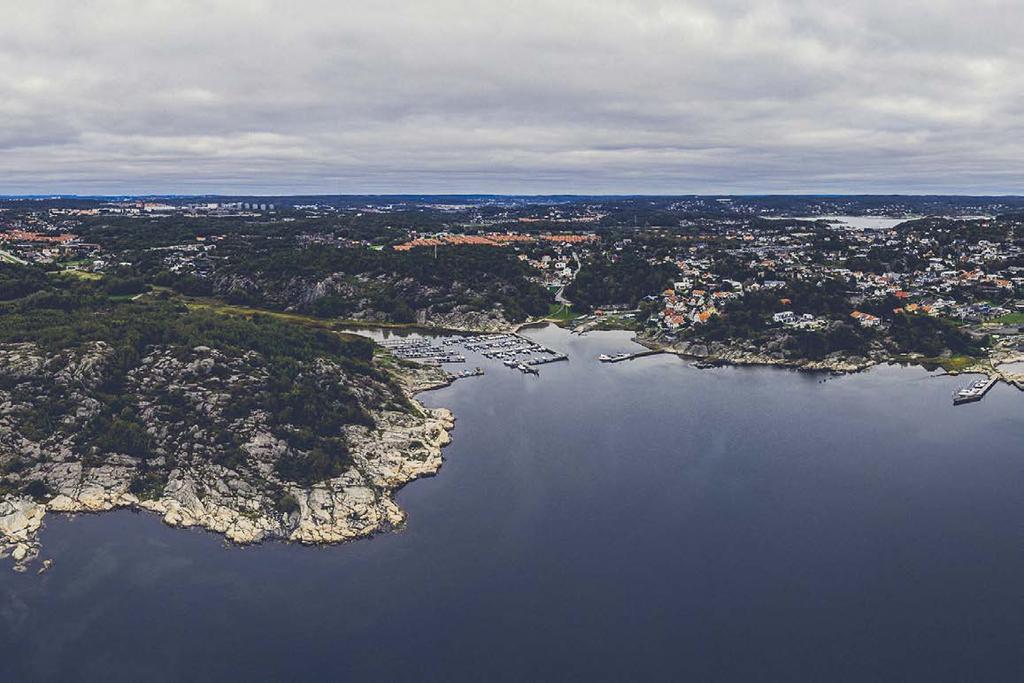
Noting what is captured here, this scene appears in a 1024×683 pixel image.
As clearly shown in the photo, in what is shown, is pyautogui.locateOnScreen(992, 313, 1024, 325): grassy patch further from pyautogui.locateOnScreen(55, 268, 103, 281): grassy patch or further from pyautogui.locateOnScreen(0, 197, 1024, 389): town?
pyautogui.locateOnScreen(55, 268, 103, 281): grassy patch

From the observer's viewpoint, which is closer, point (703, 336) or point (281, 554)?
point (281, 554)

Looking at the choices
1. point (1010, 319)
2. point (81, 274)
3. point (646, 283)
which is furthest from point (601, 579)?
point (81, 274)

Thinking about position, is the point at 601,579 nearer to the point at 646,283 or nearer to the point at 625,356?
the point at 625,356

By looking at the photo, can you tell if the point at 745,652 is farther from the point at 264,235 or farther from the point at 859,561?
the point at 264,235

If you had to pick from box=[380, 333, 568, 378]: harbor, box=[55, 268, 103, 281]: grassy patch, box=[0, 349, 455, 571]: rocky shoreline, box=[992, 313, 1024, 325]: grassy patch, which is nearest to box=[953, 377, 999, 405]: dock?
box=[992, 313, 1024, 325]: grassy patch

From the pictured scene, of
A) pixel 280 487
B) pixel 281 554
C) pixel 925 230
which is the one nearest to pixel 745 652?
pixel 281 554

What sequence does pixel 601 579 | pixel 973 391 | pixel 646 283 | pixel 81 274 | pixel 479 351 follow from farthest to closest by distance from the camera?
pixel 646 283, pixel 81 274, pixel 479 351, pixel 973 391, pixel 601 579

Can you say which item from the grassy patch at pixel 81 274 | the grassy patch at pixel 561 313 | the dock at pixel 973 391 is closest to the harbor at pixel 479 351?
the grassy patch at pixel 561 313
